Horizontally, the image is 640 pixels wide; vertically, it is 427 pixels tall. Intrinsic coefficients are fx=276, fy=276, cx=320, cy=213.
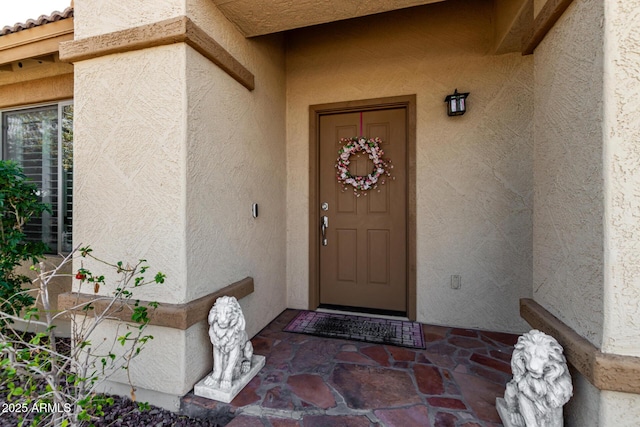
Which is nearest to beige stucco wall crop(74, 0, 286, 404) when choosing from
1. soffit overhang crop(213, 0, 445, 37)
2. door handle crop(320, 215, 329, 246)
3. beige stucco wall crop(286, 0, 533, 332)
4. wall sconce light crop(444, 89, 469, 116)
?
soffit overhang crop(213, 0, 445, 37)

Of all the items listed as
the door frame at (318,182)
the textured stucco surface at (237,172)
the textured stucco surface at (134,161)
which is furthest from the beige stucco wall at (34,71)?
the door frame at (318,182)

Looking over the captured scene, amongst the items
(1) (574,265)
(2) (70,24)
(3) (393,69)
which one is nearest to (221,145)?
(2) (70,24)

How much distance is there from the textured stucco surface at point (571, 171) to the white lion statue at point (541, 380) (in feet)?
0.59

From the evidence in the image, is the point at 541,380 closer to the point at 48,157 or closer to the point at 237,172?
the point at 237,172

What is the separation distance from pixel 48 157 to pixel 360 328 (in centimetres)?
379

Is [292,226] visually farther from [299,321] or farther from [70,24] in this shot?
[70,24]

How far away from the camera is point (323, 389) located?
1877 millimetres

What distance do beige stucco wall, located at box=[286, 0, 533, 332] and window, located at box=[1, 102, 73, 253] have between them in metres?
2.92

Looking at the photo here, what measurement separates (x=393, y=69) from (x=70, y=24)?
2986 millimetres

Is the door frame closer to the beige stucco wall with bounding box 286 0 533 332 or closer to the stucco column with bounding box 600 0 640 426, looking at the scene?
the beige stucco wall with bounding box 286 0 533 332

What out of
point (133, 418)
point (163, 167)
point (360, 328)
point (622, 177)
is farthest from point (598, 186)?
point (133, 418)

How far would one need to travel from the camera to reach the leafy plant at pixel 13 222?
7.43 ft

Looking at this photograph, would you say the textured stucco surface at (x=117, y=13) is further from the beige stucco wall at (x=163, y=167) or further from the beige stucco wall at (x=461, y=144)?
the beige stucco wall at (x=461, y=144)

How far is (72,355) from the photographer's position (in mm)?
1397
